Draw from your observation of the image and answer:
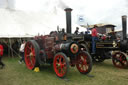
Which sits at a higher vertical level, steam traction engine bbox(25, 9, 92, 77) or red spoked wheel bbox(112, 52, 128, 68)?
steam traction engine bbox(25, 9, 92, 77)

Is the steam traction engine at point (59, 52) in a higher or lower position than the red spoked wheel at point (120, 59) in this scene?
higher

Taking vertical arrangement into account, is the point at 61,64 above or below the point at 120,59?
above

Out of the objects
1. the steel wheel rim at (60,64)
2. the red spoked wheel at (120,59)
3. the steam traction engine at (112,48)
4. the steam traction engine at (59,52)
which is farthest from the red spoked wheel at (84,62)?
the red spoked wheel at (120,59)

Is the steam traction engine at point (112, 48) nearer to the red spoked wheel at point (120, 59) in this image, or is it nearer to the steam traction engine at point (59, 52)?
the red spoked wheel at point (120, 59)

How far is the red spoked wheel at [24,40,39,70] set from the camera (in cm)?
432

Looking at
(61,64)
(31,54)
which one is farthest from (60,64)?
(31,54)

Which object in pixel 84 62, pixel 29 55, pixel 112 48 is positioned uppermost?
pixel 112 48

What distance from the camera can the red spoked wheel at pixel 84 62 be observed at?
398 cm

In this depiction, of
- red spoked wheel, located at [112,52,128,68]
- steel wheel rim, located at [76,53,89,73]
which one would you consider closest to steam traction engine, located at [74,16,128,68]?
red spoked wheel, located at [112,52,128,68]

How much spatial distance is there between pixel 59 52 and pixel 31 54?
1217mm

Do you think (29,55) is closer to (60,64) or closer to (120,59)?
(60,64)

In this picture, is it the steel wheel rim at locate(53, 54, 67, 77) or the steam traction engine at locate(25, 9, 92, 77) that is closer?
the steel wheel rim at locate(53, 54, 67, 77)

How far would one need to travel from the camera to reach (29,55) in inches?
189

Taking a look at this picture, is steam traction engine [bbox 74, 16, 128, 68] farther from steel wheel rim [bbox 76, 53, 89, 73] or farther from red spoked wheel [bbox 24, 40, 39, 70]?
red spoked wheel [bbox 24, 40, 39, 70]
